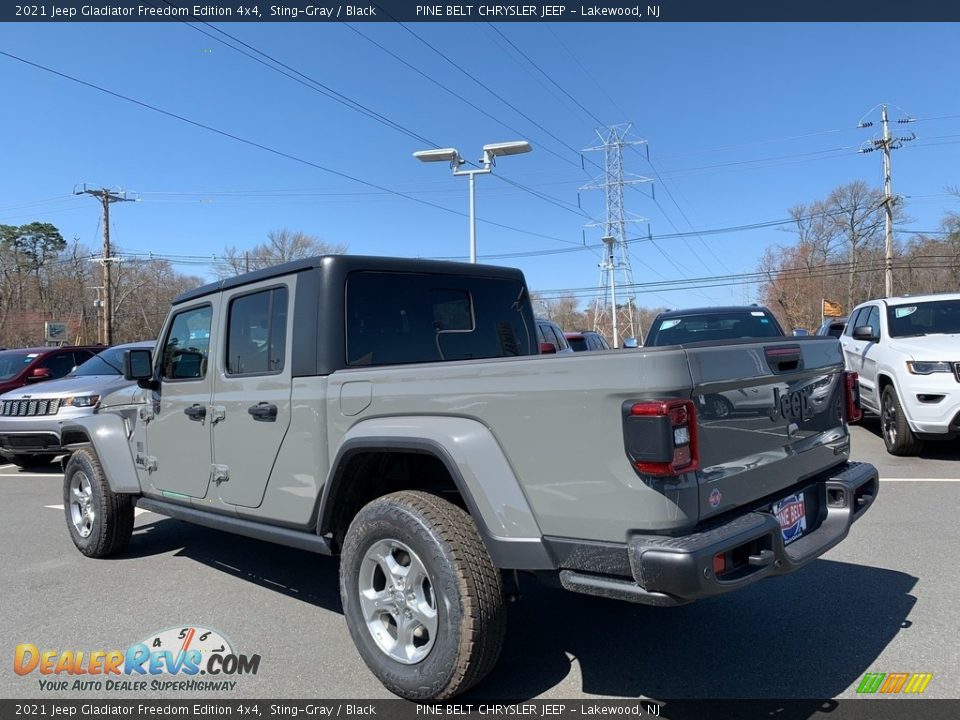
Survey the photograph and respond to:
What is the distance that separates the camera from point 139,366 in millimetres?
4715

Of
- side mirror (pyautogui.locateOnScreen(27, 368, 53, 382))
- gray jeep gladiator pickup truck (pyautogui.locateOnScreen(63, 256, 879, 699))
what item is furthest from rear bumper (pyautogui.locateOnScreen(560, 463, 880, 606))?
side mirror (pyautogui.locateOnScreen(27, 368, 53, 382))

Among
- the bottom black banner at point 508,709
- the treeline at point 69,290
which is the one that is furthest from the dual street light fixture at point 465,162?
the treeline at point 69,290

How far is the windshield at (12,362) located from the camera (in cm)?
1164

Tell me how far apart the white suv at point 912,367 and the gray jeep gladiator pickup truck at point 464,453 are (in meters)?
4.87

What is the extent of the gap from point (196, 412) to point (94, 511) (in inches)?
72.1

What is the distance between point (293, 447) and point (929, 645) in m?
3.35

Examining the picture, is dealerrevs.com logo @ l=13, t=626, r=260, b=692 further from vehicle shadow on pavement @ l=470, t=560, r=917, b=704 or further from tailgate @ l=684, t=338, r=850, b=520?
tailgate @ l=684, t=338, r=850, b=520

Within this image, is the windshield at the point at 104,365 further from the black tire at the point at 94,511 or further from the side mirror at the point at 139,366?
the side mirror at the point at 139,366

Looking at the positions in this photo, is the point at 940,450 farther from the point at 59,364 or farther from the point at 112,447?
the point at 59,364

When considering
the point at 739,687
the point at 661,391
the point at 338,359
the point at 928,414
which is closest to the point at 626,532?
the point at 661,391

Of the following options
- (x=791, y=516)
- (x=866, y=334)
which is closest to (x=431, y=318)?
(x=791, y=516)

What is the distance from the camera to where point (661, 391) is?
242 cm

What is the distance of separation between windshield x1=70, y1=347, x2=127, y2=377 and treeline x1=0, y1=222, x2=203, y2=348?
47.4 metres

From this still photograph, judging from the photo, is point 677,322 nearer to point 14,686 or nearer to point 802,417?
point 802,417
